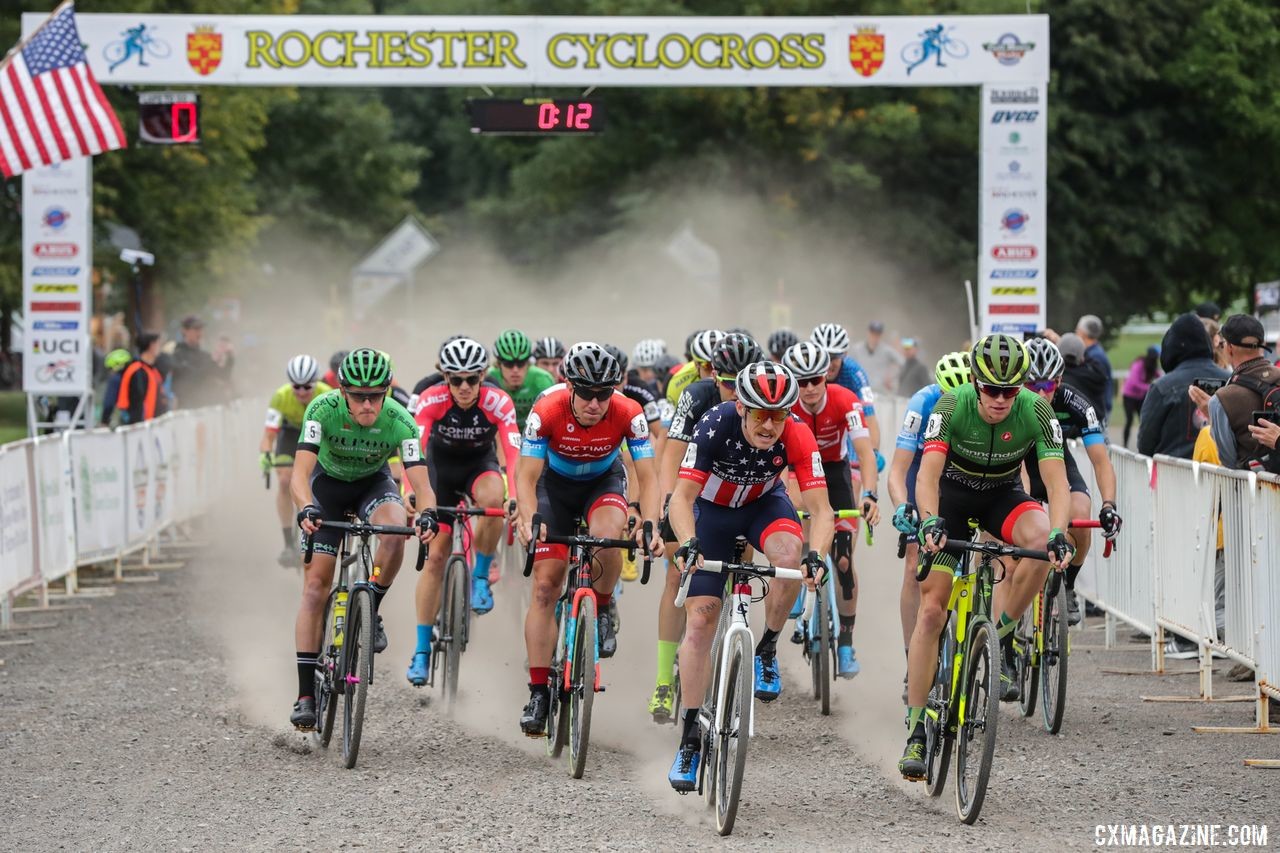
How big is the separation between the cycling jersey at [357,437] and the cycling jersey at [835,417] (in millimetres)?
2337

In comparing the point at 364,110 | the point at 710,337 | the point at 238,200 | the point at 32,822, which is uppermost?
the point at 364,110

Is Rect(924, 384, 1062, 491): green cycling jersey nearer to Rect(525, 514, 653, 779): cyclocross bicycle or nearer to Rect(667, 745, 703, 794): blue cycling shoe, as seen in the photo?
Rect(525, 514, 653, 779): cyclocross bicycle

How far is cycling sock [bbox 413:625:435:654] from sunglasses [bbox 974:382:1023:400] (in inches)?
147

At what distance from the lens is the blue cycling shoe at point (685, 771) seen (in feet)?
25.9

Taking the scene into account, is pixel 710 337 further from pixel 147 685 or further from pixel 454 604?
pixel 147 685

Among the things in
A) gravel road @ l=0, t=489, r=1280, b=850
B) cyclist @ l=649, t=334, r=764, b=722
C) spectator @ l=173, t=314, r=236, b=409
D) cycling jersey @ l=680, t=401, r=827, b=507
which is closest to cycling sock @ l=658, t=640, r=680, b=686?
cyclist @ l=649, t=334, r=764, b=722

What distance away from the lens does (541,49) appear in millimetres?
20750

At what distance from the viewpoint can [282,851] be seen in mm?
7289

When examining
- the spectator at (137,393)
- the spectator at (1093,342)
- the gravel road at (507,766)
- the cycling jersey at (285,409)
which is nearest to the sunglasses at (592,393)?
the gravel road at (507,766)

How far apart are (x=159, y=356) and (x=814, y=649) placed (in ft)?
50.4

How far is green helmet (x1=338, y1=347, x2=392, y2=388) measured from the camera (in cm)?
936

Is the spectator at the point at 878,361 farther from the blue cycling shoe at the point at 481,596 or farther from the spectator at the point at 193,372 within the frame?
the blue cycling shoe at the point at 481,596

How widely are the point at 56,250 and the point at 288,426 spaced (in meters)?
5.98

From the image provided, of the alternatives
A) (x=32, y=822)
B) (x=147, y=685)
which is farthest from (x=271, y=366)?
(x=32, y=822)
